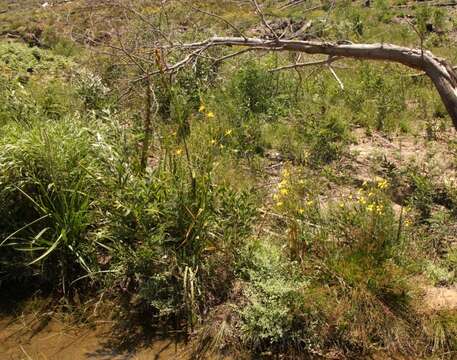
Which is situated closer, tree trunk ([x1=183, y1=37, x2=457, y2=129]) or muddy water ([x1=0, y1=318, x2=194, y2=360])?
muddy water ([x1=0, y1=318, x2=194, y2=360])

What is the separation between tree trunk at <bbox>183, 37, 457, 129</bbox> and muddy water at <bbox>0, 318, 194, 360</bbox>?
2948mm

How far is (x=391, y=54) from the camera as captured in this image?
15.0ft

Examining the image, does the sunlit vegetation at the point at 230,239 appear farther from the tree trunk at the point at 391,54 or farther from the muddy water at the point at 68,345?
the tree trunk at the point at 391,54

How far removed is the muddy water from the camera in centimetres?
300

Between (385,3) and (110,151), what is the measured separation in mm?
14860

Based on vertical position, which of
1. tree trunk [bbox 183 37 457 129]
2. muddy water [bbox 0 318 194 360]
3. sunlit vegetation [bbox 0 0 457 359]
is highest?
tree trunk [bbox 183 37 457 129]

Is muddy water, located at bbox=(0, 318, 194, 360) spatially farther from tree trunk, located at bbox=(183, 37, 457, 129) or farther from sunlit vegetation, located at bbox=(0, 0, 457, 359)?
tree trunk, located at bbox=(183, 37, 457, 129)

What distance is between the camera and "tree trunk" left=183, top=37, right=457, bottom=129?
14.3 ft

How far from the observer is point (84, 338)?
10.3 ft

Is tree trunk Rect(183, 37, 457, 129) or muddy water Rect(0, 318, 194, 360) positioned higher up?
tree trunk Rect(183, 37, 457, 129)

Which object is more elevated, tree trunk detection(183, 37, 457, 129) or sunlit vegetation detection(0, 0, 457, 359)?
tree trunk detection(183, 37, 457, 129)

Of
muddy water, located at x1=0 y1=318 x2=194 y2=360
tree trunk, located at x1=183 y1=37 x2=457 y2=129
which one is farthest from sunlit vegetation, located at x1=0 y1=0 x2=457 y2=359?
tree trunk, located at x1=183 y1=37 x2=457 y2=129

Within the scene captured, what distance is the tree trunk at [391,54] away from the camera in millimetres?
4359

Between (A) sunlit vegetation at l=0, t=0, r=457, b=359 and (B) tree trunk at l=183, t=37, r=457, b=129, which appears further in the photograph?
(B) tree trunk at l=183, t=37, r=457, b=129
